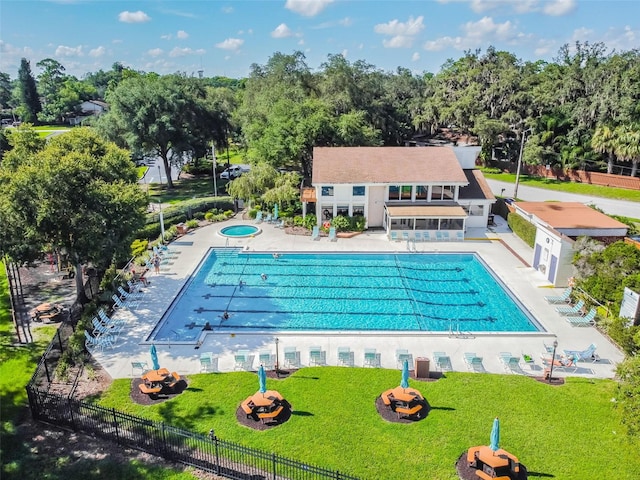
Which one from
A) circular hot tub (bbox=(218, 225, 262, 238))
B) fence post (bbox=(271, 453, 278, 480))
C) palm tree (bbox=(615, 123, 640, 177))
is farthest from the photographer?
palm tree (bbox=(615, 123, 640, 177))

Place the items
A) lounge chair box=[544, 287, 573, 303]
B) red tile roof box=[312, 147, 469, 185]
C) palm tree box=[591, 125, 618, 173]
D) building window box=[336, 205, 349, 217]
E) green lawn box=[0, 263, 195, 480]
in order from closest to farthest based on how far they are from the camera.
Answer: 1. green lawn box=[0, 263, 195, 480]
2. lounge chair box=[544, 287, 573, 303]
3. red tile roof box=[312, 147, 469, 185]
4. building window box=[336, 205, 349, 217]
5. palm tree box=[591, 125, 618, 173]

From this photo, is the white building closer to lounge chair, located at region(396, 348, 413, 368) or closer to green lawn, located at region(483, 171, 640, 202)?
lounge chair, located at region(396, 348, 413, 368)

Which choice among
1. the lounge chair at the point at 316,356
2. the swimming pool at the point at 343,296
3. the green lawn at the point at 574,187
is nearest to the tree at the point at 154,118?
the swimming pool at the point at 343,296

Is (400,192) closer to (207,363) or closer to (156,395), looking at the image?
(207,363)

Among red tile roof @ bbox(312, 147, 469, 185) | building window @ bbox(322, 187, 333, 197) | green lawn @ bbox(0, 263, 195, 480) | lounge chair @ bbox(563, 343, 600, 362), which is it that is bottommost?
green lawn @ bbox(0, 263, 195, 480)

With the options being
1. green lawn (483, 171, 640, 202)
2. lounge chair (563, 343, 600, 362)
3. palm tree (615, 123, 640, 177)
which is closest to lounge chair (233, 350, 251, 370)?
lounge chair (563, 343, 600, 362)

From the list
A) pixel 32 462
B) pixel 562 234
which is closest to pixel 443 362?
pixel 562 234
